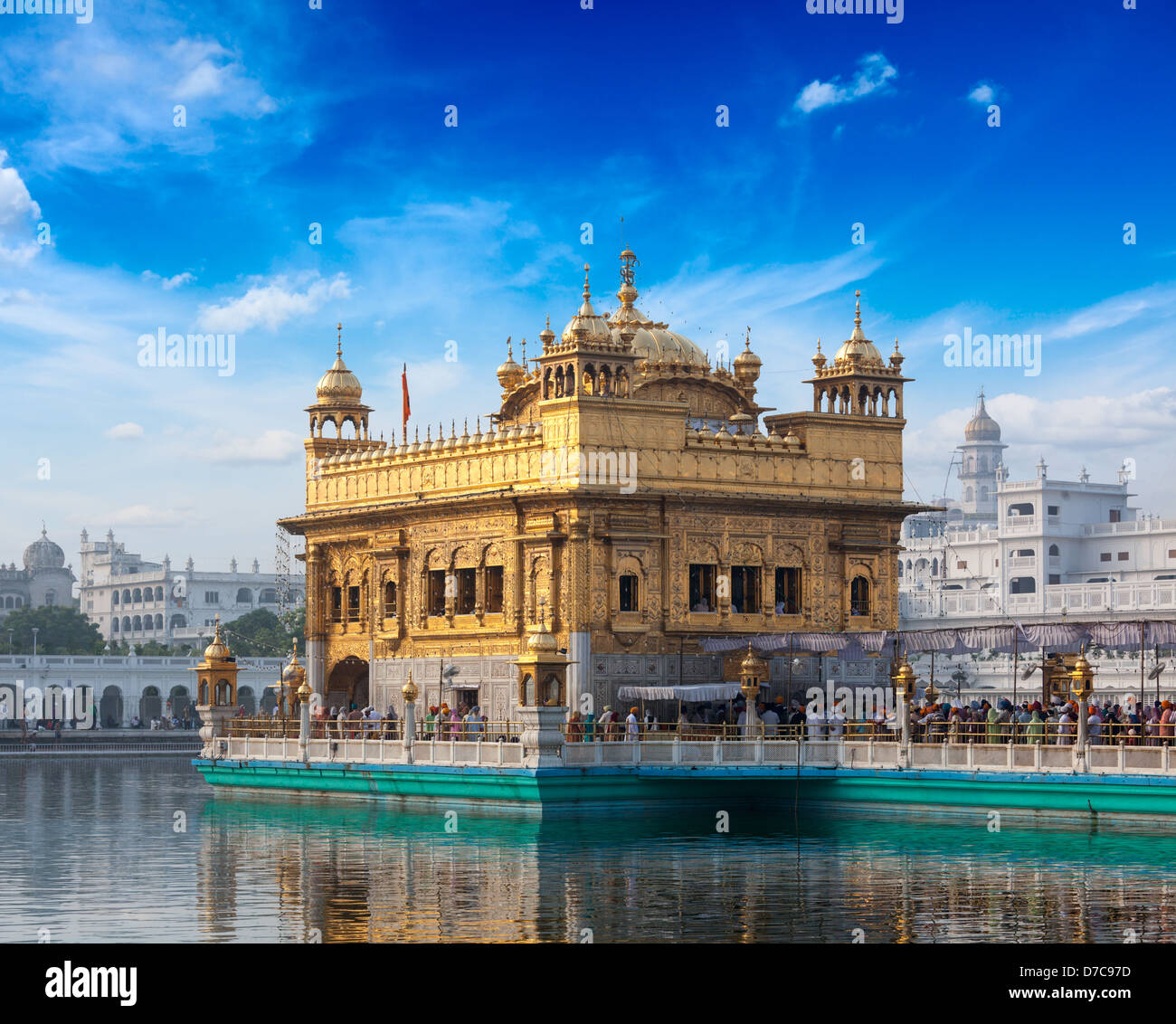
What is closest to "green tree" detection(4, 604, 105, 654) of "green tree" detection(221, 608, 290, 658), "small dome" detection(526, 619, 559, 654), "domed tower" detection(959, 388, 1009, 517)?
"green tree" detection(221, 608, 290, 658)

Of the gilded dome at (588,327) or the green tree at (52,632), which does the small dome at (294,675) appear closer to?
the gilded dome at (588,327)

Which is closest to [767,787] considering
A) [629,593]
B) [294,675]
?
[629,593]

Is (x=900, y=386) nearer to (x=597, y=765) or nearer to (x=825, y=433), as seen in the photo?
(x=825, y=433)

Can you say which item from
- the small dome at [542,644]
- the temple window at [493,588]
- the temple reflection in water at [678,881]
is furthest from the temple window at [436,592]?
the small dome at [542,644]

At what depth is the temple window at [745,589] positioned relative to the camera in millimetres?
43500

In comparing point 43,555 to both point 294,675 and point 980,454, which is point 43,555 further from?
point 294,675

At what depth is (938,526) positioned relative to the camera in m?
148

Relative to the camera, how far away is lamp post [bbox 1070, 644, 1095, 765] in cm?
Answer: 3172

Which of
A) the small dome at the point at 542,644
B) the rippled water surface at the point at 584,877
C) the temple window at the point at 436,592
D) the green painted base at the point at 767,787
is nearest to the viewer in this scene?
the rippled water surface at the point at 584,877

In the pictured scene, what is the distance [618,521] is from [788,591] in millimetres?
4912

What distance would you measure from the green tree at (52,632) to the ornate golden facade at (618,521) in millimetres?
86471

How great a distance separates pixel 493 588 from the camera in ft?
143

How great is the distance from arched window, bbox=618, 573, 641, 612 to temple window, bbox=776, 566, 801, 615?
372cm
